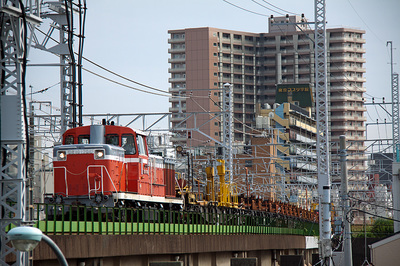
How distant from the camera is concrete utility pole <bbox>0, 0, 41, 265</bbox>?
1241cm

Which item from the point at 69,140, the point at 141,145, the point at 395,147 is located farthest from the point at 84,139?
the point at 395,147

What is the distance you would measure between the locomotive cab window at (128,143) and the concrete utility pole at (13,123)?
9.57 m

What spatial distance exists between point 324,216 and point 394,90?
36.5 metres

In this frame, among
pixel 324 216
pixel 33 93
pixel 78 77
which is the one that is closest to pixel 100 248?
pixel 324 216

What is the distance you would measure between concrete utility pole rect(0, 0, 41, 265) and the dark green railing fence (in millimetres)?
1063

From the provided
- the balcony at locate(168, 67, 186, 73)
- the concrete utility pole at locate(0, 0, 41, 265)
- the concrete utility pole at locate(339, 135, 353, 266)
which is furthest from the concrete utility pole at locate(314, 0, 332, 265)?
the balcony at locate(168, 67, 186, 73)

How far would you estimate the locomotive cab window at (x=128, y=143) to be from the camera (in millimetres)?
22625

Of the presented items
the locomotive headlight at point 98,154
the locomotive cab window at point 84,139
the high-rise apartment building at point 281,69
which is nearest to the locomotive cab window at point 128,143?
the locomotive cab window at point 84,139

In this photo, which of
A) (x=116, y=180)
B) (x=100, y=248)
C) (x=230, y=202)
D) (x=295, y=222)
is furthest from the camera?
(x=295, y=222)

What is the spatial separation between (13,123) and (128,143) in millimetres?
10156

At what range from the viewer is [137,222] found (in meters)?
19.9

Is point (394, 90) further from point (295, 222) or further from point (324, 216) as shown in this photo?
point (324, 216)

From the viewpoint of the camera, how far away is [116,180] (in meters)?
21.8

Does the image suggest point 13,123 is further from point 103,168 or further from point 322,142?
point 322,142
